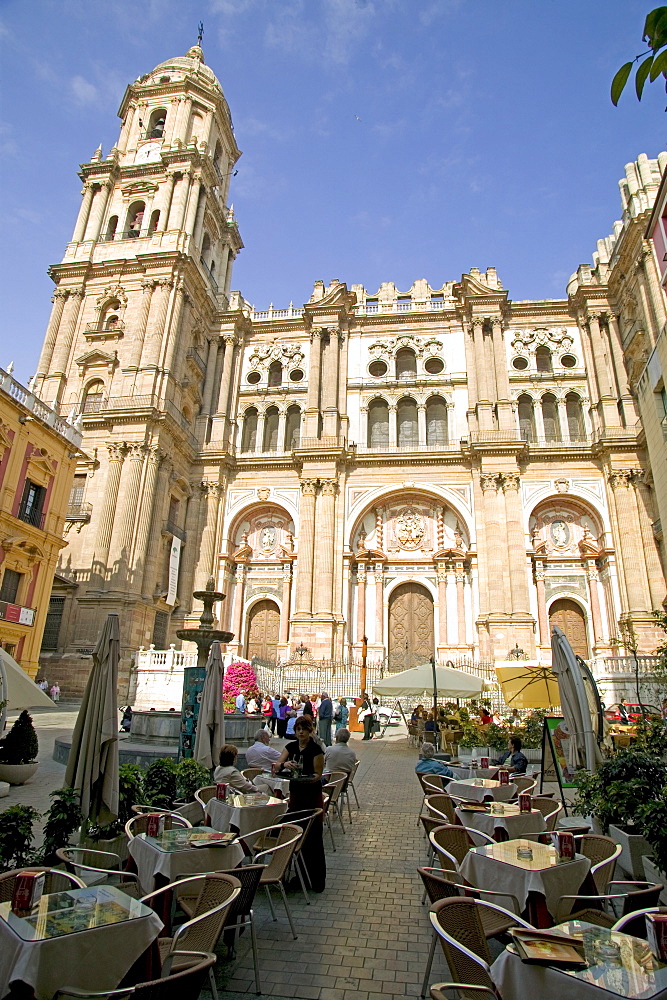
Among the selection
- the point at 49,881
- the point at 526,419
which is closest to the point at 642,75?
the point at 49,881

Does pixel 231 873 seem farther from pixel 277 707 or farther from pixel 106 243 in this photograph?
pixel 106 243

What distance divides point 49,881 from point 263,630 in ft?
88.5

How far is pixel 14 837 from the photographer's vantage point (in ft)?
16.2

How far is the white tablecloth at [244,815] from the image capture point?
6086mm

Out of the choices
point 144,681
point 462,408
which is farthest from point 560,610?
point 144,681

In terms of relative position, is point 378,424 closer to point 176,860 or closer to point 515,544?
point 515,544

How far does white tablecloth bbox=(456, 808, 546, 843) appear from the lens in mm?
6258

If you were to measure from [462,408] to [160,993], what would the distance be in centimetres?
3192

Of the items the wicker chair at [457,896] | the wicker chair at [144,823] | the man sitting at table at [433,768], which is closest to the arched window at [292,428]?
the man sitting at table at [433,768]

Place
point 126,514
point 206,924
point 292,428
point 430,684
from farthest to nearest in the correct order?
point 292,428 < point 126,514 < point 430,684 < point 206,924

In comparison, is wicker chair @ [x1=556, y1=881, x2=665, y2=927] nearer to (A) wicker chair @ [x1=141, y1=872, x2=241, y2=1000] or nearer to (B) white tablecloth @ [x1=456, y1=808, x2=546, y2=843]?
(B) white tablecloth @ [x1=456, y1=808, x2=546, y2=843]

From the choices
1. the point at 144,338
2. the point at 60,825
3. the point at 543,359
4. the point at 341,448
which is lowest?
the point at 60,825

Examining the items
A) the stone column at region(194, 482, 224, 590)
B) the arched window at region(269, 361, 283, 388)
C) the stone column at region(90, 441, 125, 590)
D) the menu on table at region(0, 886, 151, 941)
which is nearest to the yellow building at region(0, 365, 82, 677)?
the stone column at region(90, 441, 125, 590)

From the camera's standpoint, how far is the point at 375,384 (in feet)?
112
